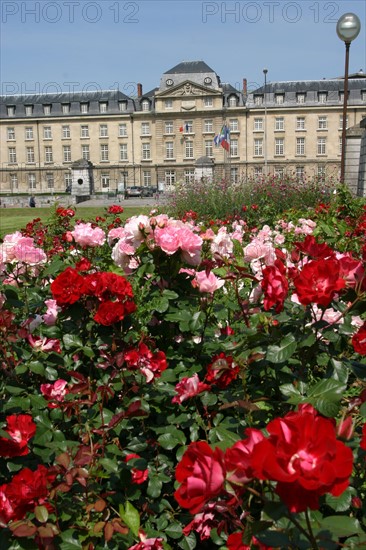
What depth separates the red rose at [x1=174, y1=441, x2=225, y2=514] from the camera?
1.00 metres

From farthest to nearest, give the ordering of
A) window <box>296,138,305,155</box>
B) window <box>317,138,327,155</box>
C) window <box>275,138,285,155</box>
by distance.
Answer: window <box>296,138,305,155</box> < window <box>275,138,285,155</box> < window <box>317,138,327,155</box>

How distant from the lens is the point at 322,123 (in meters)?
57.2

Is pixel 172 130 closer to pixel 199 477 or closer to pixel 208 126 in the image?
pixel 208 126

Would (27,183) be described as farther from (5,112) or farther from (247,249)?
(247,249)

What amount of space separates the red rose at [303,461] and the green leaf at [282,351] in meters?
0.76

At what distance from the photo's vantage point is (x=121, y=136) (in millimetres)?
60062

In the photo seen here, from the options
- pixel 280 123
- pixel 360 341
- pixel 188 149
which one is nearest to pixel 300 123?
pixel 280 123

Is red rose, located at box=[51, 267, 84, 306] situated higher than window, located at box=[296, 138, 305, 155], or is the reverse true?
window, located at box=[296, 138, 305, 155]

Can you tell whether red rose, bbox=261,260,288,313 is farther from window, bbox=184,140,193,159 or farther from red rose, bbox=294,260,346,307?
window, bbox=184,140,193,159

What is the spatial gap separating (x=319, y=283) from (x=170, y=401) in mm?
811

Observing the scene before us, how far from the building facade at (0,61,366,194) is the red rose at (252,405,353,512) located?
55.7 metres

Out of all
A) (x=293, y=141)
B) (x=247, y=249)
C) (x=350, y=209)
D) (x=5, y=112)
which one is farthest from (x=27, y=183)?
(x=247, y=249)

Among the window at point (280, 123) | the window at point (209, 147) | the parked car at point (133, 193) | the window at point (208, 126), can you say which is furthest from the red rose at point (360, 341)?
the window at point (208, 126)

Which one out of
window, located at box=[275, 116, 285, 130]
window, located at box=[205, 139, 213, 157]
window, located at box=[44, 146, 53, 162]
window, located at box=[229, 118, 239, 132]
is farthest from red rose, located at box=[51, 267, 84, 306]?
window, located at box=[44, 146, 53, 162]
